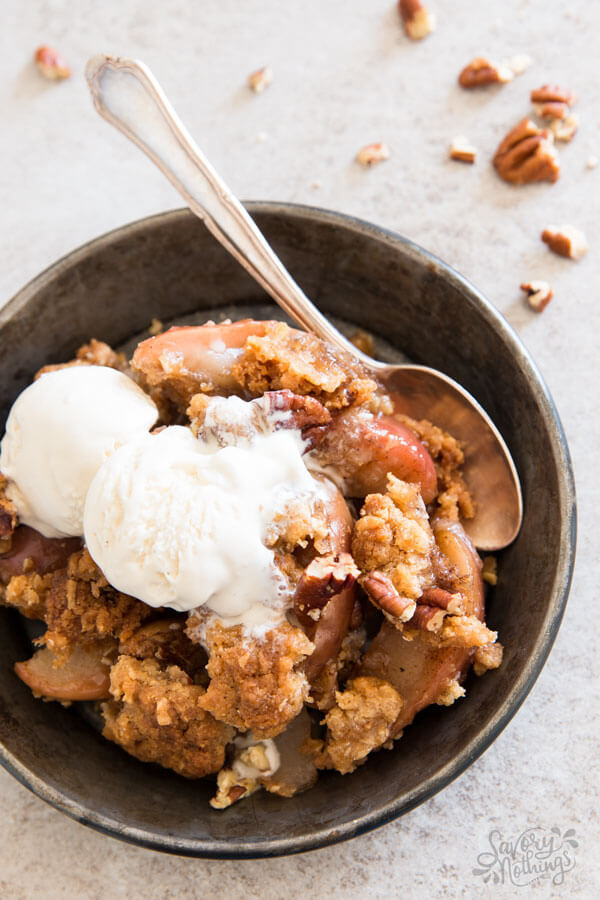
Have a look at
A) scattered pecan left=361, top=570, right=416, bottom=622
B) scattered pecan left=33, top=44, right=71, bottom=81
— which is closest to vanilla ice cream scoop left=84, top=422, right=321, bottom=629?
A: scattered pecan left=361, top=570, right=416, bottom=622

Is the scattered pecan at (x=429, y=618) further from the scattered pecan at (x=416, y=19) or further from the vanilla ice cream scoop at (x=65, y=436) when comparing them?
the scattered pecan at (x=416, y=19)

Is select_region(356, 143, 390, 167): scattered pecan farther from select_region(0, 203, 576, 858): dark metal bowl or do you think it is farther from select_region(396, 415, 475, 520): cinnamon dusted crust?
select_region(396, 415, 475, 520): cinnamon dusted crust

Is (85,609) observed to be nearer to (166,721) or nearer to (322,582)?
(166,721)

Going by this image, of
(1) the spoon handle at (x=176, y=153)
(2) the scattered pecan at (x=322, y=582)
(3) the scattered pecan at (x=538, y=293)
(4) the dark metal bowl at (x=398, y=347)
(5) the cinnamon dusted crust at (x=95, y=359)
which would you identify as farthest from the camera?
(3) the scattered pecan at (x=538, y=293)

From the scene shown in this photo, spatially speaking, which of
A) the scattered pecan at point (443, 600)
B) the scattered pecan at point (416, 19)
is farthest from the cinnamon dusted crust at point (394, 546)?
the scattered pecan at point (416, 19)

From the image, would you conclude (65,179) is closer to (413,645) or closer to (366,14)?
(366,14)
